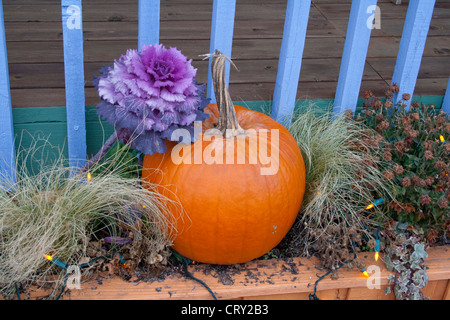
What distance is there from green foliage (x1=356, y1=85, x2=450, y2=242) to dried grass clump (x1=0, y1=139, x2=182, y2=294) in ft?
2.82

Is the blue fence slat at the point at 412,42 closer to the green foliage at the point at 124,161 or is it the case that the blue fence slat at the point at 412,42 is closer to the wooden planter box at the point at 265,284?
the wooden planter box at the point at 265,284

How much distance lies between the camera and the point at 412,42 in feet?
6.61

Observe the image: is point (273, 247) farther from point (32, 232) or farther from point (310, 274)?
point (32, 232)

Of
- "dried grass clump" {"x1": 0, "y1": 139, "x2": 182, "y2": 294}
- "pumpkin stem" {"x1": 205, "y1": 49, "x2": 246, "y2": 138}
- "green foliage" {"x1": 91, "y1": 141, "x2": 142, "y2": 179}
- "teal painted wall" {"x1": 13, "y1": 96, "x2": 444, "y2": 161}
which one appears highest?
"pumpkin stem" {"x1": 205, "y1": 49, "x2": 246, "y2": 138}

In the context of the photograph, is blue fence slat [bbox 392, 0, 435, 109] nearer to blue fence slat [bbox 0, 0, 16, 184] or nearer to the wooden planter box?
the wooden planter box

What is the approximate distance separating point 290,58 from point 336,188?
55 centimetres

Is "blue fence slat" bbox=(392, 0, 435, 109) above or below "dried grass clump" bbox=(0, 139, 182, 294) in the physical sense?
above

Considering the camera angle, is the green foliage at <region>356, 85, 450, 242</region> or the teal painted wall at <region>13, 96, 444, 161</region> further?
the teal painted wall at <region>13, 96, 444, 161</region>

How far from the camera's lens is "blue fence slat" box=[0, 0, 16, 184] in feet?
5.49

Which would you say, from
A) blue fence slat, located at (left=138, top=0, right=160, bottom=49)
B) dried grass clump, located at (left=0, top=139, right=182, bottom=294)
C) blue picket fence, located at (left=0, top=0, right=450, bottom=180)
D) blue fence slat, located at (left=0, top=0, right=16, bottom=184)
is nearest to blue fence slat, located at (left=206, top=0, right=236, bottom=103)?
blue picket fence, located at (left=0, top=0, right=450, bottom=180)

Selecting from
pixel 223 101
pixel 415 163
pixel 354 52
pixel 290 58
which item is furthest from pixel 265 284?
pixel 354 52

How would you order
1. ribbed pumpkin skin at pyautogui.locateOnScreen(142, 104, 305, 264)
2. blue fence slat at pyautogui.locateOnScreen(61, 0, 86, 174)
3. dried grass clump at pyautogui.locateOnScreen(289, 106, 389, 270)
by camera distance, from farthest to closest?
1. dried grass clump at pyautogui.locateOnScreen(289, 106, 389, 270)
2. blue fence slat at pyautogui.locateOnScreen(61, 0, 86, 174)
3. ribbed pumpkin skin at pyautogui.locateOnScreen(142, 104, 305, 264)

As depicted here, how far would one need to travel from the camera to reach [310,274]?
5.72 ft

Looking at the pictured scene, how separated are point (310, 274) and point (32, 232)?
96cm
